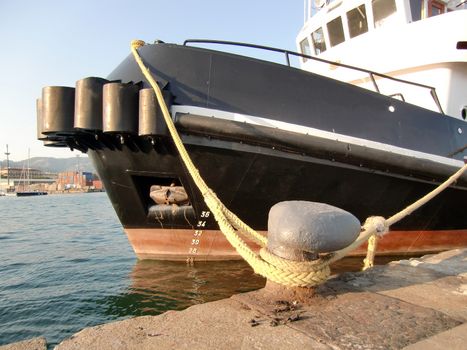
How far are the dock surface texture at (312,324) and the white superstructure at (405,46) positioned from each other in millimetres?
3961

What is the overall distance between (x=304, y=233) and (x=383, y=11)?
6491 mm

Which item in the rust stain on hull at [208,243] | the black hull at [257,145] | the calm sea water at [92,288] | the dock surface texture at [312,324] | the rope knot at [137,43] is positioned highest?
the rope knot at [137,43]

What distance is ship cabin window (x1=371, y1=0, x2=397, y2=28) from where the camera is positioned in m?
6.89

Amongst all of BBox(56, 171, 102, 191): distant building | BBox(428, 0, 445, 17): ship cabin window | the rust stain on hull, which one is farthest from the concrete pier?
BBox(56, 171, 102, 191): distant building

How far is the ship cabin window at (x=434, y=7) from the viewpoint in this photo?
6935 mm

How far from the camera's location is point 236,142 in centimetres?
450

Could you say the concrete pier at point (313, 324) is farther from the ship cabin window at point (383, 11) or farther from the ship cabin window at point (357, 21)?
the ship cabin window at point (357, 21)

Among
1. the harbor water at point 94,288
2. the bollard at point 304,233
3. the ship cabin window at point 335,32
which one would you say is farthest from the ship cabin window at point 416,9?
the bollard at point 304,233

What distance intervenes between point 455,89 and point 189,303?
5613 mm

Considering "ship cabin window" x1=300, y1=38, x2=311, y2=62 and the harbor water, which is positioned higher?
"ship cabin window" x1=300, y1=38, x2=311, y2=62

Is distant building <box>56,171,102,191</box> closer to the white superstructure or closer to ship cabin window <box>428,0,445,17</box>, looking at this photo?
the white superstructure

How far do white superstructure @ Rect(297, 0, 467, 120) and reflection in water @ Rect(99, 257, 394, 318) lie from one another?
3.03 m

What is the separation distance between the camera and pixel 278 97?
4.67 meters

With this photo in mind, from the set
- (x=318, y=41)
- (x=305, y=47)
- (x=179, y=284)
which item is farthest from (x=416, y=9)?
(x=179, y=284)
